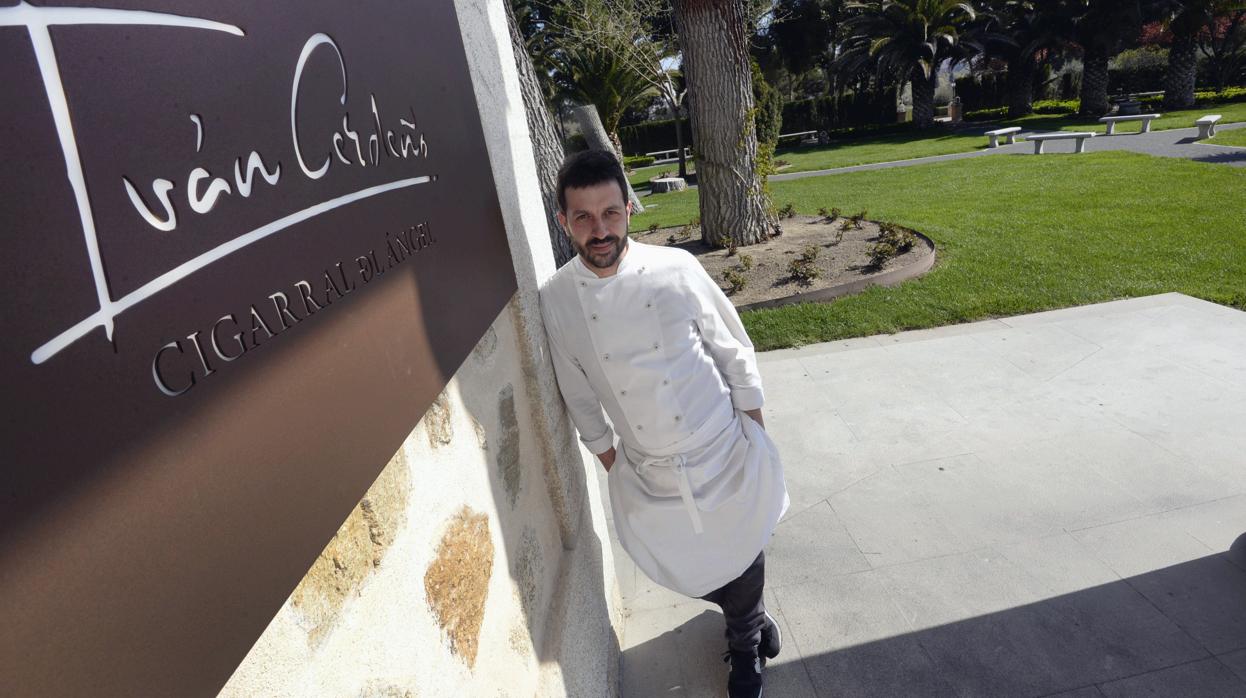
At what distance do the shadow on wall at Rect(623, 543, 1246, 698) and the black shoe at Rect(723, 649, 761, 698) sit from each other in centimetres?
11

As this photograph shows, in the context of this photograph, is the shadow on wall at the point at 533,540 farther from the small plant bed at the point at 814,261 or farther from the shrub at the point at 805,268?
the shrub at the point at 805,268

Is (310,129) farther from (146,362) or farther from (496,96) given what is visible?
(496,96)

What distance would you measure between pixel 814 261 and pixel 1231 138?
12.6 meters

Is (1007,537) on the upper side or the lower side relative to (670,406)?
lower

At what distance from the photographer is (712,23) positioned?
7500 millimetres

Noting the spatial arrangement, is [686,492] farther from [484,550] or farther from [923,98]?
[923,98]

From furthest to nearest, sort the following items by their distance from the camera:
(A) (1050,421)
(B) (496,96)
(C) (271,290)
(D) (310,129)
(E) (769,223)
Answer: (E) (769,223) → (A) (1050,421) → (B) (496,96) → (D) (310,129) → (C) (271,290)

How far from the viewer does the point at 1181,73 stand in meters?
22.9

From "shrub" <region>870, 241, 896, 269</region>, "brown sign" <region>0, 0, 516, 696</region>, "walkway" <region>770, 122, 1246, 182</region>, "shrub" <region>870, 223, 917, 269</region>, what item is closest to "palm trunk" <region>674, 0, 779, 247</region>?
"shrub" <region>870, 223, 917, 269</region>

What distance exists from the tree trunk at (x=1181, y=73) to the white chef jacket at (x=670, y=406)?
29.0 metres

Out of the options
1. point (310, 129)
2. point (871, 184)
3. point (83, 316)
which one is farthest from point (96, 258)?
point (871, 184)

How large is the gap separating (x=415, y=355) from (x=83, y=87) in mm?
708

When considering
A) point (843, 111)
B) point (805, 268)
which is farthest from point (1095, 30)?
point (805, 268)

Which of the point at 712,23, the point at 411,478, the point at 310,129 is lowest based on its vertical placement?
the point at 411,478
